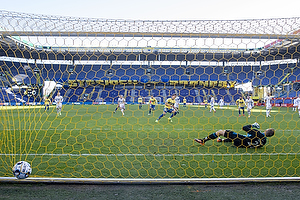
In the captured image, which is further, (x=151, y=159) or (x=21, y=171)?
(x=151, y=159)

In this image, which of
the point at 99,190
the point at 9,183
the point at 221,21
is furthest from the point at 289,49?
the point at 9,183

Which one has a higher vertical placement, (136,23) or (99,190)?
(136,23)

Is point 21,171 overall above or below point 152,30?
below

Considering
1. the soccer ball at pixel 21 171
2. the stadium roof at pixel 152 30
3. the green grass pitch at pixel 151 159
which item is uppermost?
the stadium roof at pixel 152 30

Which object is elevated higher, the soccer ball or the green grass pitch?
the soccer ball

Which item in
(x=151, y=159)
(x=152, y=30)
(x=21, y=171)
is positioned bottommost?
(x=151, y=159)

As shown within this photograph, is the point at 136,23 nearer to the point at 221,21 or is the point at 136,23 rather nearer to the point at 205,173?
the point at 221,21

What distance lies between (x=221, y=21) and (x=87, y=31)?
2.03m

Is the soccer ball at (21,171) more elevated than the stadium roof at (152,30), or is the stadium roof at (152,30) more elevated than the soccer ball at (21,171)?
the stadium roof at (152,30)

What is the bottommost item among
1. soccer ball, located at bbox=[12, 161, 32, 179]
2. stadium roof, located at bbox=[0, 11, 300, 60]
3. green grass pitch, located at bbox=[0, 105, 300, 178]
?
green grass pitch, located at bbox=[0, 105, 300, 178]

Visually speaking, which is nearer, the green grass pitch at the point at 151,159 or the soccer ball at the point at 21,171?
the soccer ball at the point at 21,171

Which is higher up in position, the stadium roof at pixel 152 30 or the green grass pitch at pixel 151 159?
the stadium roof at pixel 152 30

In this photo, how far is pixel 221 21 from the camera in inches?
136

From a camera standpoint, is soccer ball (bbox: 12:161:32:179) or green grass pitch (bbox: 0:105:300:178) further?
green grass pitch (bbox: 0:105:300:178)
